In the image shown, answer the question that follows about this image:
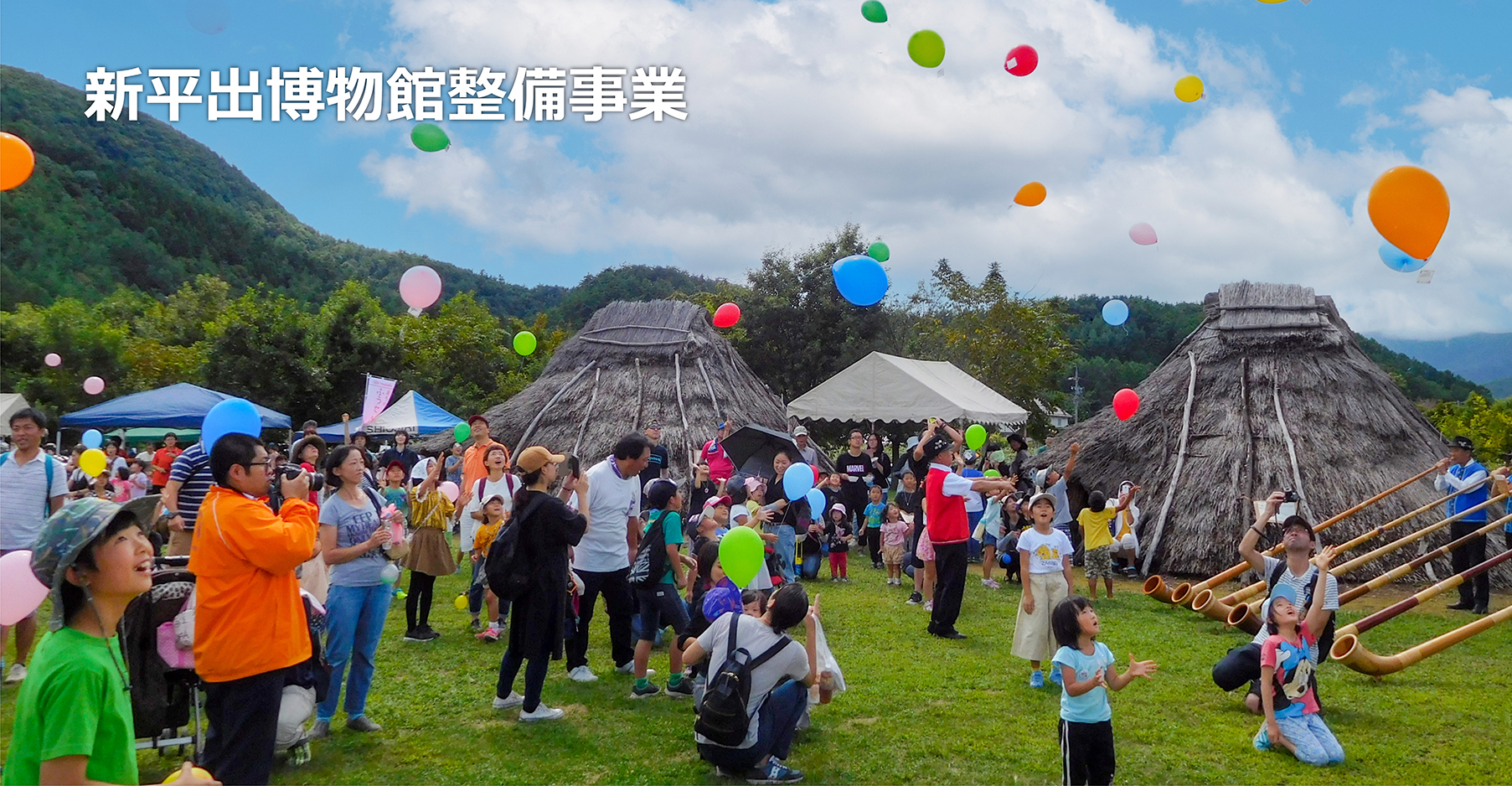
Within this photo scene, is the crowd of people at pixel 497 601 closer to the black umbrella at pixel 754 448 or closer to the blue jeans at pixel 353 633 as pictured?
the blue jeans at pixel 353 633

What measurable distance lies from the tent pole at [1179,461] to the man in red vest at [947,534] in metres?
4.27

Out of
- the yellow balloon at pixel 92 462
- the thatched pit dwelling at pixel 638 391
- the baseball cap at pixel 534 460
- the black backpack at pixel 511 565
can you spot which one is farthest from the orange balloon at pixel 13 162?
the thatched pit dwelling at pixel 638 391

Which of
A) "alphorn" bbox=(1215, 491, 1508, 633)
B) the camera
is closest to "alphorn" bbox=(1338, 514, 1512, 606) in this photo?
"alphorn" bbox=(1215, 491, 1508, 633)

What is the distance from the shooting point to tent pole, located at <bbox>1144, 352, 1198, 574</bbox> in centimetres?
1112

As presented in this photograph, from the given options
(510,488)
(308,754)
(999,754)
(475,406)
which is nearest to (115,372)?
(475,406)

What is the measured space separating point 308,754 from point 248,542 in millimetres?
2013

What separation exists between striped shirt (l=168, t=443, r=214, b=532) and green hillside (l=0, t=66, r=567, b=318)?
39250 millimetres

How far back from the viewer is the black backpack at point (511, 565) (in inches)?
205

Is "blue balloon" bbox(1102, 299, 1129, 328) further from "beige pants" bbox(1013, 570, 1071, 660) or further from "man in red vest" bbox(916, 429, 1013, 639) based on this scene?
"beige pants" bbox(1013, 570, 1071, 660)

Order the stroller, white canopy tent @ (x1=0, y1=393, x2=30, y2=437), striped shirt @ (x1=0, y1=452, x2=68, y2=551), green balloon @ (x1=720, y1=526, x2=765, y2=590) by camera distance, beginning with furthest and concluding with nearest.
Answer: white canopy tent @ (x1=0, y1=393, x2=30, y2=437), striped shirt @ (x1=0, y1=452, x2=68, y2=551), green balloon @ (x1=720, y1=526, x2=765, y2=590), the stroller

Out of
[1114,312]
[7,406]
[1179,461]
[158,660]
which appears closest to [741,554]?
[158,660]

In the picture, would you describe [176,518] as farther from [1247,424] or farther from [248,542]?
[1247,424]

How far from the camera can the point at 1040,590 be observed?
6.45m

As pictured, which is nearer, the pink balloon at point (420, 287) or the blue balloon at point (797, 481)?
the blue balloon at point (797, 481)
